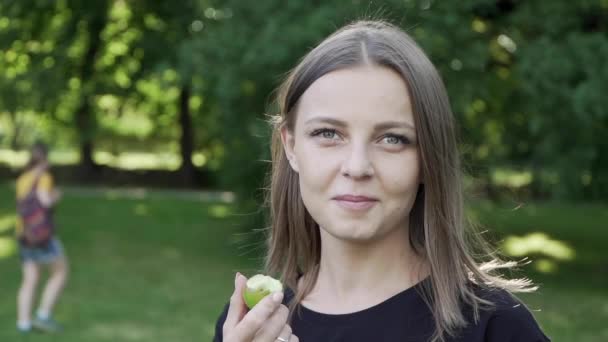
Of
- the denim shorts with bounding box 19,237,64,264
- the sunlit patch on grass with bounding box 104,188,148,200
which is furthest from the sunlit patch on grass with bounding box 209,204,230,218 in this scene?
the denim shorts with bounding box 19,237,64,264

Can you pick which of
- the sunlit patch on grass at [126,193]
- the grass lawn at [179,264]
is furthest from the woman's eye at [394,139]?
the sunlit patch on grass at [126,193]

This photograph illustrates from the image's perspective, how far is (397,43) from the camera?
2.08m

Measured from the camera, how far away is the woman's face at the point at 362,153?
1.98m

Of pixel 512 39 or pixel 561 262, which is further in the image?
pixel 561 262

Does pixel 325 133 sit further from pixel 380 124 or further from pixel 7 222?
pixel 7 222

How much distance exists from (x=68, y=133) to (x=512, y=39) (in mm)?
16124

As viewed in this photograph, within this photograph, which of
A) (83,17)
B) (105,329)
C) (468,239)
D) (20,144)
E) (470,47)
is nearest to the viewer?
(468,239)

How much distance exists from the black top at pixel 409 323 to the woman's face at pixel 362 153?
172 millimetres

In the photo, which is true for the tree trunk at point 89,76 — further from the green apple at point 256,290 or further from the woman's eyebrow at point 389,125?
the woman's eyebrow at point 389,125

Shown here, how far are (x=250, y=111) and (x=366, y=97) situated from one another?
9.60 meters

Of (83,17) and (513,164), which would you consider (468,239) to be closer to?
(513,164)

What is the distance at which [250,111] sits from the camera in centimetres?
1152

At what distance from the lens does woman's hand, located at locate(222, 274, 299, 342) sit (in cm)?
192

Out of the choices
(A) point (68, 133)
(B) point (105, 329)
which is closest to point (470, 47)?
(B) point (105, 329)
